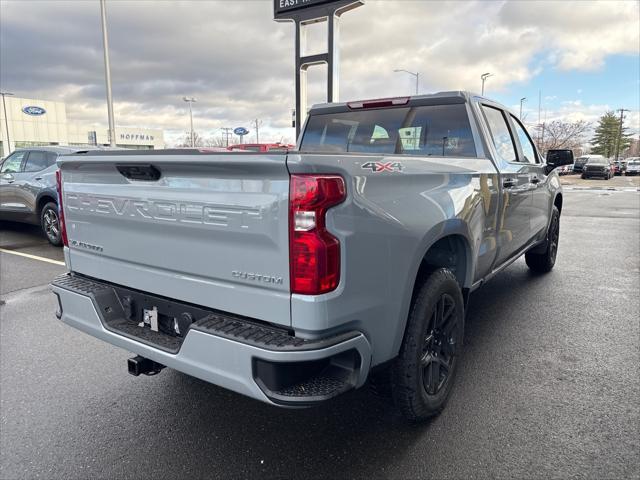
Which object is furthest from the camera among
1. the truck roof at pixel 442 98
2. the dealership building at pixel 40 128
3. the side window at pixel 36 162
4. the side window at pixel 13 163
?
the dealership building at pixel 40 128

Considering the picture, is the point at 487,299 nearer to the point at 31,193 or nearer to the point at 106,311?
the point at 106,311

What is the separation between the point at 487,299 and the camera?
5137mm

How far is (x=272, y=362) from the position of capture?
1910 mm

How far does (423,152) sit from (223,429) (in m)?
2.49

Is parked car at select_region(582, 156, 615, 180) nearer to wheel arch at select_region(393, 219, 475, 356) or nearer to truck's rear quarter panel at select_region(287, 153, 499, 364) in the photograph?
wheel arch at select_region(393, 219, 475, 356)

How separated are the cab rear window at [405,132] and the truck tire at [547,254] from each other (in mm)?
2849

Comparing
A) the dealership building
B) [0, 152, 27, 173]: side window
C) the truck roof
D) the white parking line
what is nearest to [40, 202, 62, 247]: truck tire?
the white parking line

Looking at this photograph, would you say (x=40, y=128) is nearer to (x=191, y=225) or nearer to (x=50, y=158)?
(x=50, y=158)

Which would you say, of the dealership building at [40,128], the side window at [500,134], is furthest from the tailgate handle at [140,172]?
the dealership building at [40,128]

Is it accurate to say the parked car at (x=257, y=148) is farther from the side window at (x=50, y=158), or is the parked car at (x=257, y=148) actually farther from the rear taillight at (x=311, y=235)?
the side window at (x=50, y=158)

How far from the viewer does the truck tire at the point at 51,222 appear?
26.2 ft

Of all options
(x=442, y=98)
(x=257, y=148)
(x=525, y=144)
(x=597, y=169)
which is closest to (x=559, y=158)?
(x=525, y=144)

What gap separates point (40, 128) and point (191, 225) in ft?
229

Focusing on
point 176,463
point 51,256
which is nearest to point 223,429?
point 176,463
